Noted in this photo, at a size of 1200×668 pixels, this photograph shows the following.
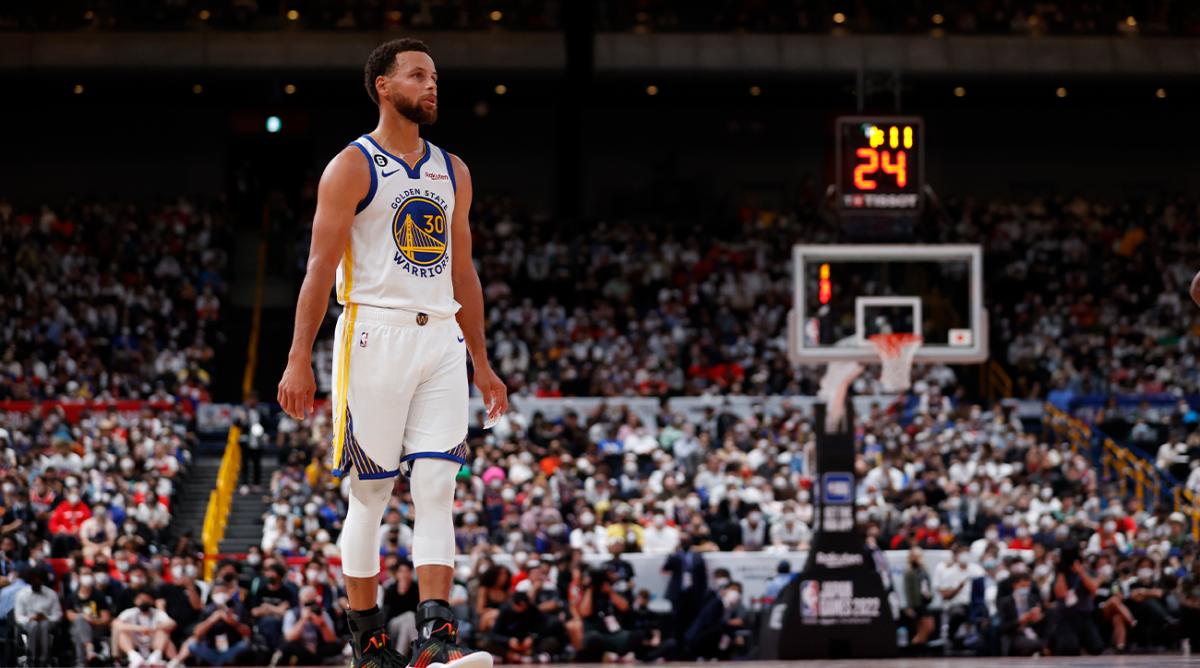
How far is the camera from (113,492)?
2055 centimetres

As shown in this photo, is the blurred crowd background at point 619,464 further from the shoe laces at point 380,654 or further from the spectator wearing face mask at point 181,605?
the shoe laces at point 380,654

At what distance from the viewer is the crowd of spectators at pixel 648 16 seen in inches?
1209

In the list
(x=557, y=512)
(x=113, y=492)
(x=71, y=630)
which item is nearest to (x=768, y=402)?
(x=557, y=512)

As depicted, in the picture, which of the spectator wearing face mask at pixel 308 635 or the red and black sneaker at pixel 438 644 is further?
→ the spectator wearing face mask at pixel 308 635

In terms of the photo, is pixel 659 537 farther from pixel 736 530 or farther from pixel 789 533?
pixel 789 533

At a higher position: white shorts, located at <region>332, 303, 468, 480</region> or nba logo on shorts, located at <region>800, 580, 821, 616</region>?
white shorts, located at <region>332, 303, 468, 480</region>

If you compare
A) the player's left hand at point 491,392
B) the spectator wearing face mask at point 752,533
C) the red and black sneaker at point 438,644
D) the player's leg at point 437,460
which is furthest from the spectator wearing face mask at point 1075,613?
the red and black sneaker at point 438,644

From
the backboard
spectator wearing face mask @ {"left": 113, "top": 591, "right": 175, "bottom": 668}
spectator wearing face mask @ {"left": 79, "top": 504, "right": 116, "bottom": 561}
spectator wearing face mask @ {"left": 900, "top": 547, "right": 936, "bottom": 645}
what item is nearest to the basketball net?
the backboard

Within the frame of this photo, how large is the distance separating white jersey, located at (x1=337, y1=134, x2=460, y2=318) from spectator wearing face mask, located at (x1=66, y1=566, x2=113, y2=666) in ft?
38.0

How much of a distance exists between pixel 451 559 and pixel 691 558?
1266cm

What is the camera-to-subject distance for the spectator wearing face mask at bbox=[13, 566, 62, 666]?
53.4ft

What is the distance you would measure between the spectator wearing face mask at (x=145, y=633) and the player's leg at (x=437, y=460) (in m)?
10.9

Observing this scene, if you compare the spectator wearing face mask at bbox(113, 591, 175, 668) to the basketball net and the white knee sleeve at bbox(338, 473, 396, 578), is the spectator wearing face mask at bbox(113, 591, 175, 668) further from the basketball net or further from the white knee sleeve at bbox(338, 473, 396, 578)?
the white knee sleeve at bbox(338, 473, 396, 578)

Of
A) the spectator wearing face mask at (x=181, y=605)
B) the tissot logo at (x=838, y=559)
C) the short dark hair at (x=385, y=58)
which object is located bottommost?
the spectator wearing face mask at (x=181, y=605)
